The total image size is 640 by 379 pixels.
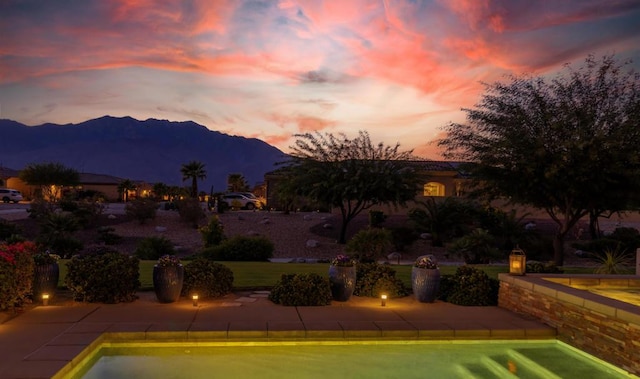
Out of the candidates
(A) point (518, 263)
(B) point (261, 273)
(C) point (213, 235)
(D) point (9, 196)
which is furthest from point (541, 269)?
(D) point (9, 196)

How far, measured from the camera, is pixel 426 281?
378 inches

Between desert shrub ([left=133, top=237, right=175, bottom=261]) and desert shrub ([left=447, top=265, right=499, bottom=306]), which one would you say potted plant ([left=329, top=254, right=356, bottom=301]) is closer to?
desert shrub ([left=447, top=265, right=499, bottom=306])

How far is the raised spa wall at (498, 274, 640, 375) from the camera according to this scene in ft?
20.0

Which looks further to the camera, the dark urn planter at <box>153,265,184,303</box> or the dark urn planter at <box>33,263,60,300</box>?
the dark urn planter at <box>153,265,184,303</box>

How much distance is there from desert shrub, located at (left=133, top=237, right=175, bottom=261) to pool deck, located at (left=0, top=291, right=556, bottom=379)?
491 inches

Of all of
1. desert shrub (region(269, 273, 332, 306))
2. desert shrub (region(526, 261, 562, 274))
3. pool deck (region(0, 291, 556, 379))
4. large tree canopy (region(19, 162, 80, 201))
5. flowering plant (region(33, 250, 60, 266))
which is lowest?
pool deck (region(0, 291, 556, 379))

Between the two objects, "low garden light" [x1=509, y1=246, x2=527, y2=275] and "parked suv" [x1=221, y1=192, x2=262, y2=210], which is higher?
"parked suv" [x1=221, y1=192, x2=262, y2=210]

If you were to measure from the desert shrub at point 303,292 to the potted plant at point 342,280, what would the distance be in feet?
0.53

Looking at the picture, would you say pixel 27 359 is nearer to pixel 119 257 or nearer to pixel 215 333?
pixel 215 333

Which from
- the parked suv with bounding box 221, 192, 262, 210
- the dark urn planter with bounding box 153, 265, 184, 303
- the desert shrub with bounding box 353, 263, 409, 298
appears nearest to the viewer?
the dark urn planter with bounding box 153, 265, 184, 303

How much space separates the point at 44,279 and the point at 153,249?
12.7 meters

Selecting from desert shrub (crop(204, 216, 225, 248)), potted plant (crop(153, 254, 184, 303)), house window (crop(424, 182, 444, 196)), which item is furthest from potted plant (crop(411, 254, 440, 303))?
house window (crop(424, 182, 444, 196))

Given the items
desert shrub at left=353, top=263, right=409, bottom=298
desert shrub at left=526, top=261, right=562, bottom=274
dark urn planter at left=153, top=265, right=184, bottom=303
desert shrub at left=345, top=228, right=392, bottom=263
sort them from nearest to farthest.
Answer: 1. dark urn planter at left=153, top=265, right=184, bottom=303
2. desert shrub at left=353, top=263, right=409, bottom=298
3. desert shrub at left=526, top=261, right=562, bottom=274
4. desert shrub at left=345, top=228, right=392, bottom=263

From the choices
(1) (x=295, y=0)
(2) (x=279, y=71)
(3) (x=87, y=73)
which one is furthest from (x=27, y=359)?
(3) (x=87, y=73)
